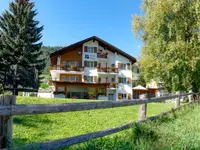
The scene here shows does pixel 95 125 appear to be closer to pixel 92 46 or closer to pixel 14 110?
pixel 14 110

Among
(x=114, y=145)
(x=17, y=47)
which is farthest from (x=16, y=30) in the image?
(x=114, y=145)

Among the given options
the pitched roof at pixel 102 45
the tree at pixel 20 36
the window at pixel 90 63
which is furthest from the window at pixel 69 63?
the tree at pixel 20 36

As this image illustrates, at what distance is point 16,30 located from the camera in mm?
35031

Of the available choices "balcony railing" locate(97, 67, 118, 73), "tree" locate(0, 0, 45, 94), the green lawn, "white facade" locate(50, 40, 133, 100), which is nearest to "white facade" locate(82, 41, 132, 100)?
"white facade" locate(50, 40, 133, 100)

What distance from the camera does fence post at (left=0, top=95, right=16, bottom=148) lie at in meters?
2.91

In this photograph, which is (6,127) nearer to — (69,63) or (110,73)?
(69,63)

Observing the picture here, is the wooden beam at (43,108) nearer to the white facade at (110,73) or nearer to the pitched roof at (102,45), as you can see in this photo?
the pitched roof at (102,45)

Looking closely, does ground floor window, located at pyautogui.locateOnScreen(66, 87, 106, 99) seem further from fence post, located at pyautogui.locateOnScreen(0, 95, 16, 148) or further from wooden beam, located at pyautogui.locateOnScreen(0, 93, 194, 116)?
fence post, located at pyautogui.locateOnScreen(0, 95, 16, 148)

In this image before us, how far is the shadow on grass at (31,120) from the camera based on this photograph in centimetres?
804

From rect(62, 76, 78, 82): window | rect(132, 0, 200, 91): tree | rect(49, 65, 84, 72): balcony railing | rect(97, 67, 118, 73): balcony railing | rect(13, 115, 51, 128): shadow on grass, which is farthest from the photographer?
rect(97, 67, 118, 73): balcony railing

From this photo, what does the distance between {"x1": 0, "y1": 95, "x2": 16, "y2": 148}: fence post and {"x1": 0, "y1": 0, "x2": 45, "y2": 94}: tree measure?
32.3 metres

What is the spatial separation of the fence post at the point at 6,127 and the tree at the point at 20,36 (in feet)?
106

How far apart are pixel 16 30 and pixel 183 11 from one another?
2655 centimetres

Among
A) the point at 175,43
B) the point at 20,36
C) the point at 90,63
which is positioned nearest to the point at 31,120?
the point at 175,43
